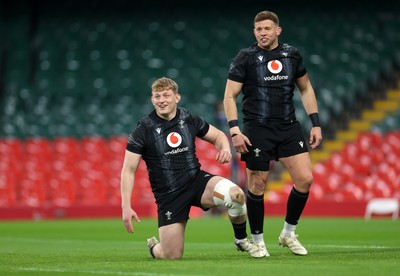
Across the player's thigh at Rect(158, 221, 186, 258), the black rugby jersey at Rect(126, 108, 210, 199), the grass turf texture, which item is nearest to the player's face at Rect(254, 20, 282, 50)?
the black rugby jersey at Rect(126, 108, 210, 199)

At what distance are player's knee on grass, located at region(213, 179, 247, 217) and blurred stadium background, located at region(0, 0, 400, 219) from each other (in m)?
11.5

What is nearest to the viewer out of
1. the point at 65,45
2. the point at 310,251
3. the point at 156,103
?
the point at 156,103

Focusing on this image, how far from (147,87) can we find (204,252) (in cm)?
1650

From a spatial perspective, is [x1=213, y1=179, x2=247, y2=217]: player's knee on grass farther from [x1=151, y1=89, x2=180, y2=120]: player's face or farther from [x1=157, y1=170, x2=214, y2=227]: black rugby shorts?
[x1=151, y1=89, x2=180, y2=120]: player's face

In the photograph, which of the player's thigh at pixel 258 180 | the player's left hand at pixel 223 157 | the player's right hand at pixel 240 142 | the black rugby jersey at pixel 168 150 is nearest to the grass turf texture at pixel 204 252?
the player's thigh at pixel 258 180

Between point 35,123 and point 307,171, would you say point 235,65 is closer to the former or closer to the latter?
point 307,171

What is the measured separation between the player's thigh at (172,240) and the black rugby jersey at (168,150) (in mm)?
337

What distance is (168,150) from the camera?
914 cm

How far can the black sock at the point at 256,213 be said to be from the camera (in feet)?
30.4

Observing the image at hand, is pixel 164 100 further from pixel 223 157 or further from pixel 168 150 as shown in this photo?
pixel 223 157

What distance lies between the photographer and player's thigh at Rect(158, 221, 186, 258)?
9102mm

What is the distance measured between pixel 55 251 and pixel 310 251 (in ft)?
9.97

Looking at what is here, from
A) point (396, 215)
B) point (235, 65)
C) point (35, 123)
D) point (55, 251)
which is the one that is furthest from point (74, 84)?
point (235, 65)

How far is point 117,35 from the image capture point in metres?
28.5
